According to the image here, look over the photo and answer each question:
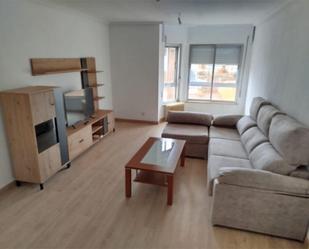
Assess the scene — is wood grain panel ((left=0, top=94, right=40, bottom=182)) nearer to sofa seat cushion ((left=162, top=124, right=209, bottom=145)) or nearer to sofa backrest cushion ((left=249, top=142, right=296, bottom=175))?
sofa seat cushion ((left=162, top=124, right=209, bottom=145))

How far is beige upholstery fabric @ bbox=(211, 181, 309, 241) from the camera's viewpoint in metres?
2.00

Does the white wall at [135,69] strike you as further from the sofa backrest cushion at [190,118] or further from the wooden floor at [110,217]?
the wooden floor at [110,217]

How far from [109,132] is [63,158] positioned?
1.74m

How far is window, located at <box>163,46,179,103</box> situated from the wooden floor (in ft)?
10.8

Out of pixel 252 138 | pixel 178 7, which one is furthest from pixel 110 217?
pixel 178 7

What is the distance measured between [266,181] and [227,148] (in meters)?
1.13

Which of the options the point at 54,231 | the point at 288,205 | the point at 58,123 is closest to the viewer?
the point at 288,205

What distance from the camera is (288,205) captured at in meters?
2.00

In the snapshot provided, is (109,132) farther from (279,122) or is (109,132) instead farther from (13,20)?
(279,122)

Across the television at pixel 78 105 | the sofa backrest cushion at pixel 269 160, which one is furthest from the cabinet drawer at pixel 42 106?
the sofa backrest cushion at pixel 269 160

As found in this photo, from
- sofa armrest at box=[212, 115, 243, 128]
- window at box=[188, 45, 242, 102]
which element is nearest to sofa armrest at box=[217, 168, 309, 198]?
sofa armrest at box=[212, 115, 243, 128]

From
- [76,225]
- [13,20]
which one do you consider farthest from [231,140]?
[13,20]

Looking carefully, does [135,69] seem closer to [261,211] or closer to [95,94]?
[95,94]

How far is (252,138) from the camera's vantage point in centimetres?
300
